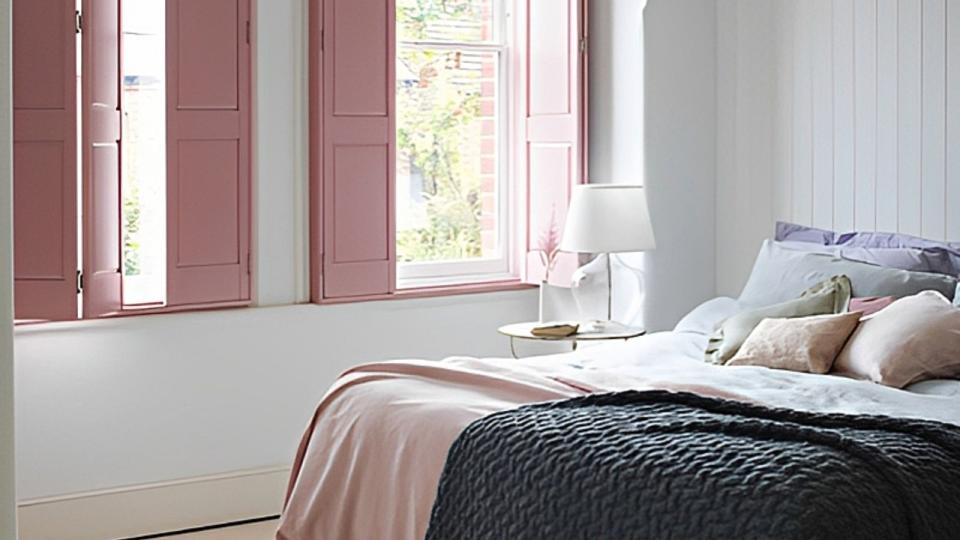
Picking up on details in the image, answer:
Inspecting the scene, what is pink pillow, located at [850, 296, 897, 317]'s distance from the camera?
384 cm

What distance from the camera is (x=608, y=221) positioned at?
491cm

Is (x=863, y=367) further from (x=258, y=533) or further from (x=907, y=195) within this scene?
(x=258, y=533)

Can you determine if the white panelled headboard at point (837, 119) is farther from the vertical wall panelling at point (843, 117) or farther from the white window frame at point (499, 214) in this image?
the white window frame at point (499, 214)

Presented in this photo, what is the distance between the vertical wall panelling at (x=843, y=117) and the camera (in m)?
4.84

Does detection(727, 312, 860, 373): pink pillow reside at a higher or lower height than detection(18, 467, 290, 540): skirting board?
higher

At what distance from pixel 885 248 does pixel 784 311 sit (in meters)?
0.61

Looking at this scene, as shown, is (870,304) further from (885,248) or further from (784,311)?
(885,248)

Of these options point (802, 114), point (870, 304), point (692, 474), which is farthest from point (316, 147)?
point (692, 474)

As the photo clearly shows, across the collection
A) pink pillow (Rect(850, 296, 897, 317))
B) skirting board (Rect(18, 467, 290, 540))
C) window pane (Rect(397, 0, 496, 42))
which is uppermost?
window pane (Rect(397, 0, 496, 42))

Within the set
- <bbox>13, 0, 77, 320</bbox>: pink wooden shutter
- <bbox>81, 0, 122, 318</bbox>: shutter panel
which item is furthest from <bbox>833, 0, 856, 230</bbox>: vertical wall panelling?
<bbox>13, 0, 77, 320</bbox>: pink wooden shutter

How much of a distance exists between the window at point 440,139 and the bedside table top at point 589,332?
A: 1.18 feet

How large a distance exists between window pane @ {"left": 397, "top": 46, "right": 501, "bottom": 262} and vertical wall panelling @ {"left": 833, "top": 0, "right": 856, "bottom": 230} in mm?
1425

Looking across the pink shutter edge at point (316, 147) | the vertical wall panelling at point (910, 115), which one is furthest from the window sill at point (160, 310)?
the vertical wall panelling at point (910, 115)

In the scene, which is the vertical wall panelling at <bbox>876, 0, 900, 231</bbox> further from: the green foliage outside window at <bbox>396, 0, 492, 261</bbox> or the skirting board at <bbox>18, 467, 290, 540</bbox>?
the skirting board at <bbox>18, 467, 290, 540</bbox>
